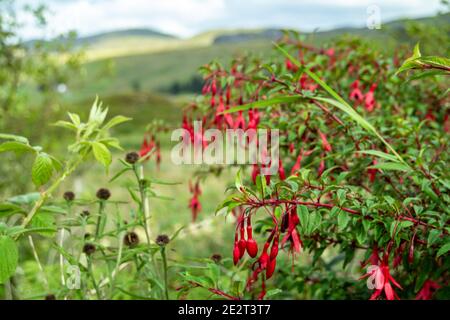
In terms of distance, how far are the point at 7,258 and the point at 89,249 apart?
1.17 ft

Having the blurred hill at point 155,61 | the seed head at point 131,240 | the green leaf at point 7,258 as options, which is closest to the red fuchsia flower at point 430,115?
the seed head at point 131,240

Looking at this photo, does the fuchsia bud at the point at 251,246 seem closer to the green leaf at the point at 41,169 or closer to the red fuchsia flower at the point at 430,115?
the green leaf at the point at 41,169

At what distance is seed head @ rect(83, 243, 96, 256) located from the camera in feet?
5.52

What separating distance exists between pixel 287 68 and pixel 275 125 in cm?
51

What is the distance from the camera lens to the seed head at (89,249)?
168cm

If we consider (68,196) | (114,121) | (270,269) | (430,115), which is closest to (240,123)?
(114,121)

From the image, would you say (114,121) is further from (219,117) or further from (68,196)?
(219,117)

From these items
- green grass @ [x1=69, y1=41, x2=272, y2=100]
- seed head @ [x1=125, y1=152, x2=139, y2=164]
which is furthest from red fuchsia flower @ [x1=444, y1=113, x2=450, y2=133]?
green grass @ [x1=69, y1=41, x2=272, y2=100]

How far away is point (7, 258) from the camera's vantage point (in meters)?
1.35

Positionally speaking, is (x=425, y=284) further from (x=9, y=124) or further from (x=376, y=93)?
(x=9, y=124)

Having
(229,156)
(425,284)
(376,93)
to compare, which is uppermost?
(376,93)

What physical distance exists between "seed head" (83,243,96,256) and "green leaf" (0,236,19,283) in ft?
1.09
